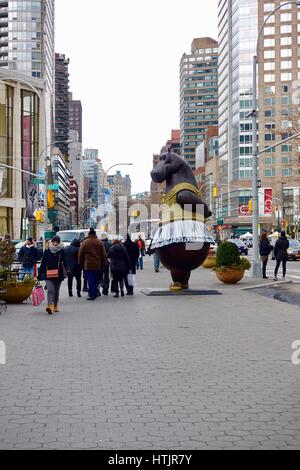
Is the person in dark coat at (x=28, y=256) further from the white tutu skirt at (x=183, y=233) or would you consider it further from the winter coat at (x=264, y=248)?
the winter coat at (x=264, y=248)

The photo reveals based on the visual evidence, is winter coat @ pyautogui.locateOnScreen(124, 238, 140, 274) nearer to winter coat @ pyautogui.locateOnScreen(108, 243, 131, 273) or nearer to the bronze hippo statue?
the bronze hippo statue

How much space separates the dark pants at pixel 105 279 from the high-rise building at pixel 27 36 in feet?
394

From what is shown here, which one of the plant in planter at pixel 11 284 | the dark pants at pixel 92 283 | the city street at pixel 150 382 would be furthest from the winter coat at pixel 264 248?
the plant in planter at pixel 11 284

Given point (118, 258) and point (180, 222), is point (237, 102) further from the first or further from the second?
point (118, 258)

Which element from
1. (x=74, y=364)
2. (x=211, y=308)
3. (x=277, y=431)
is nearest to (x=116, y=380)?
(x=74, y=364)

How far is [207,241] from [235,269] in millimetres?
4075

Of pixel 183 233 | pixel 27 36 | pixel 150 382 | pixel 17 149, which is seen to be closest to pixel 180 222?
pixel 183 233

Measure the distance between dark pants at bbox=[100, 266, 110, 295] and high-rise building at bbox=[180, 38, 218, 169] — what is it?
17334 cm

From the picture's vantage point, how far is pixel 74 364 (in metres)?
8.16

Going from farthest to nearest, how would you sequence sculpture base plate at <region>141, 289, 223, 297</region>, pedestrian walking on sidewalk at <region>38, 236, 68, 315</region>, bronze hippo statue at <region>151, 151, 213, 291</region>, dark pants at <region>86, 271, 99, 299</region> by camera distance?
sculpture base plate at <region>141, 289, 223, 297</region>
bronze hippo statue at <region>151, 151, 213, 291</region>
dark pants at <region>86, 271, 99, 299</region>
pedestrian walking on sidewalk at <region>38, 236, 68, 315</region>

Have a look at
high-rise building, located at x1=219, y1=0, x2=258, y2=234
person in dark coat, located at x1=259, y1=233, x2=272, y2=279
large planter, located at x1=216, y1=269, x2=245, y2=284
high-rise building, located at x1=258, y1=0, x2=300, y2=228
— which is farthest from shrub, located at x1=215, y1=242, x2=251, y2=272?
high-rise building, located at x1=258, y1=0, x2=300, y2=228

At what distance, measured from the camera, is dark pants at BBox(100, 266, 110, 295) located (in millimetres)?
18312

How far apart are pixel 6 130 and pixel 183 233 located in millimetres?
51066

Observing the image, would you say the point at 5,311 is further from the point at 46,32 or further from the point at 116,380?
the point at 46,32
